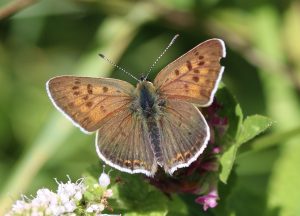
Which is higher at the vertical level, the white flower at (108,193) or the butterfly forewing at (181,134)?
the butterfly forewing at (181,134)

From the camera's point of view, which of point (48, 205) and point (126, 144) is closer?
point (48, 205)

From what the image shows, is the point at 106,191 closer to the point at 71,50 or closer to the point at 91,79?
the point at 91,79

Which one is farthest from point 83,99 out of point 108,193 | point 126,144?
point 108,193

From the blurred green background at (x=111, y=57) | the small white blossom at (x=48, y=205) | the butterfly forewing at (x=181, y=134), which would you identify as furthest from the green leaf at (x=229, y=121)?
the blurred green background at (x=111, y=57)

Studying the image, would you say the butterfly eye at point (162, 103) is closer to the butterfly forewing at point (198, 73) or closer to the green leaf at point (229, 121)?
the butterfly forewing at point (198, 73)

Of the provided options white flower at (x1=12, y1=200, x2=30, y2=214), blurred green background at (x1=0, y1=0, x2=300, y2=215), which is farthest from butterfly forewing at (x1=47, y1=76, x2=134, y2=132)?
blurred green background at (x1=0, y1=0, x2=300, y2=215)

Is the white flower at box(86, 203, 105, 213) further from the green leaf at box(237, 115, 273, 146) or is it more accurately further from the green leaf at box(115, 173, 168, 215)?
the green leaf at box(237, 115, 273, 146)

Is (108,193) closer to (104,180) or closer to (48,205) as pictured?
(104,180)
